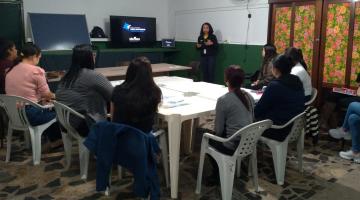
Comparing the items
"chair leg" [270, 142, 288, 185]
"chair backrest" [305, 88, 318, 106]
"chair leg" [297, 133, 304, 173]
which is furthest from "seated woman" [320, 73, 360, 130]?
"chair leg" [270, 142, 288, 185]

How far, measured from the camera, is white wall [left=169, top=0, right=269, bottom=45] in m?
5.96

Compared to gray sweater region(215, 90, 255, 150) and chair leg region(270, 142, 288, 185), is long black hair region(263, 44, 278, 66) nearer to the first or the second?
chair leg region(270, 142, 288, 185)

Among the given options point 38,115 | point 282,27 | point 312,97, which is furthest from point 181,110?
point 282,27

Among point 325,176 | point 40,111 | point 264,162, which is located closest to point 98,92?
point 40,111

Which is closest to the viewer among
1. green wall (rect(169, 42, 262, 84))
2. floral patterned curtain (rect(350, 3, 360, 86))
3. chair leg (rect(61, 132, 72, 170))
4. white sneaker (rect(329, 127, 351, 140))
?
chair leg (rect(61, 132, 72, 170))

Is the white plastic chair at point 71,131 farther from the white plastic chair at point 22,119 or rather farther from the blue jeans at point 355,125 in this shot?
the blue jeans at point 355,125

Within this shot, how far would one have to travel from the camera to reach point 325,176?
3.08 metres

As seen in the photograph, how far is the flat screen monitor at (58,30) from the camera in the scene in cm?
626

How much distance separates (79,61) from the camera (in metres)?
2.83

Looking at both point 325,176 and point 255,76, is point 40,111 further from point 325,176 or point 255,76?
point 255,76

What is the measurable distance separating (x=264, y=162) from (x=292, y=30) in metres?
2.61

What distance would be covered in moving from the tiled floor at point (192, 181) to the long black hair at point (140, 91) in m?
0.82

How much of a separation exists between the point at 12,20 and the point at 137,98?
4.87 m

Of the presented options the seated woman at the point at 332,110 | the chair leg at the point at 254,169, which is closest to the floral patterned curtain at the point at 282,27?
the seated woman at the point at 332,110
